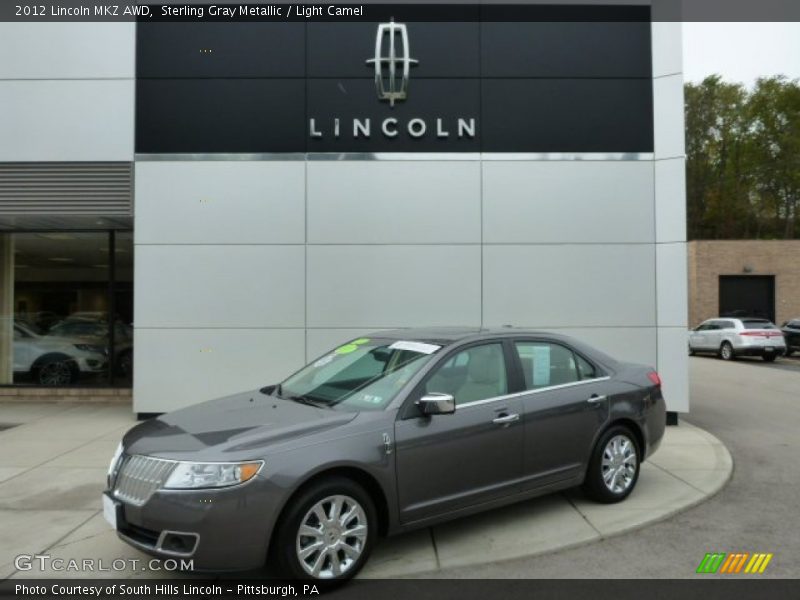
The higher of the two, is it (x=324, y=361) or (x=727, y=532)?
(x=324, y=361)

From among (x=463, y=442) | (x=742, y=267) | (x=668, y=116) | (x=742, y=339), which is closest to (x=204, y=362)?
(x=463, y=442)

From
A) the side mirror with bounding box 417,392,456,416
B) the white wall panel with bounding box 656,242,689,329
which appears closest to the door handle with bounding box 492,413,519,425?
the side mirror with bounding box 417,392,456,416

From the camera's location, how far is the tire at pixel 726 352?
21.6 meters

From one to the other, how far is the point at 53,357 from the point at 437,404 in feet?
32.0

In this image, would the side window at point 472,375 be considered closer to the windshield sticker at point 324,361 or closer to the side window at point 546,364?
the side window at point 546,364

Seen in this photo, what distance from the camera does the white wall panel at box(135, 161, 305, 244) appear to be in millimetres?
9133

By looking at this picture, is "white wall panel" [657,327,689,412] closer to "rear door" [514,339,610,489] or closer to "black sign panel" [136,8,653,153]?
"black sign panel" [136,8,653,153]

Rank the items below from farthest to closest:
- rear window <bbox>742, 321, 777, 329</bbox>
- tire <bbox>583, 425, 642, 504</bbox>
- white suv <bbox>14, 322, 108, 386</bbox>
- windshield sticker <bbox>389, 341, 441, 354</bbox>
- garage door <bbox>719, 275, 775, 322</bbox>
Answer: garage door <bbox>719, 275, 775, 322</bbox> < rear window <bbox>742, 321, 777, 329</bbox> < white suv <bbox>14, 322, 108, 386</bbox> < tire <bbox>583, 425, 642, 504</bbox> < windshield sticker <bbox>389, 341, 441, 354</bbox>

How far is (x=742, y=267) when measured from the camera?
3189 centimetres

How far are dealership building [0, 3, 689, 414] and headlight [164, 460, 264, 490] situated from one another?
548 centimetres

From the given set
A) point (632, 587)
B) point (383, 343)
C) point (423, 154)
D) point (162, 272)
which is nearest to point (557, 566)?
point (632, 587)

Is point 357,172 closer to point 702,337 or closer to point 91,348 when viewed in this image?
point 91,348

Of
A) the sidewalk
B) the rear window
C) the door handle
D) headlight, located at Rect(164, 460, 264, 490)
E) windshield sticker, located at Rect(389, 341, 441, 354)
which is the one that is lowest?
the sidewalk

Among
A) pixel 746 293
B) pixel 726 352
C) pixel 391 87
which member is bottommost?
pixel 726 352
